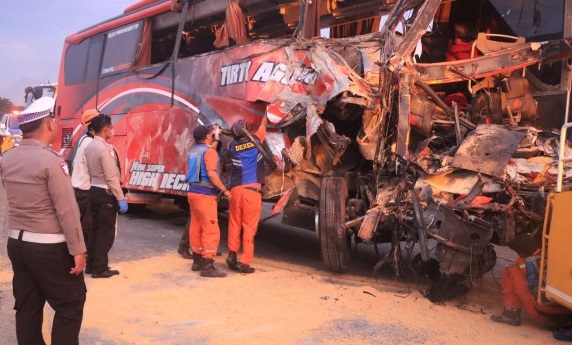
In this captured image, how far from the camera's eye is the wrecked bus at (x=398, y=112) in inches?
182

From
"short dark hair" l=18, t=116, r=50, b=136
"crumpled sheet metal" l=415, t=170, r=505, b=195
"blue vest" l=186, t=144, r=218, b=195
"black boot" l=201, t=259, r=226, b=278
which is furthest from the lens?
"blue vest" l=186, t=144, r=218, b=195

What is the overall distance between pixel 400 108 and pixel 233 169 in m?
1.80

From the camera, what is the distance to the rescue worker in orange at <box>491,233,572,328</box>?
4086 millimetres

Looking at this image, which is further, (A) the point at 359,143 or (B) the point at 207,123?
(B) the point at 207,123

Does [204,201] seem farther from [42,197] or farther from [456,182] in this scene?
[42,197]

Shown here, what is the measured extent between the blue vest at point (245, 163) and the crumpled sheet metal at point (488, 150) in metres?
1.97

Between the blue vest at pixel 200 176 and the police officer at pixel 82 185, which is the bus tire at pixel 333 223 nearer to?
the blue vest at pixel 200 176

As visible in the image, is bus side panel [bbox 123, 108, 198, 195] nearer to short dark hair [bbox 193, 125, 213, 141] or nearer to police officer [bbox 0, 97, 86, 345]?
short dark hair [bbox 193, 125, 213, 141]

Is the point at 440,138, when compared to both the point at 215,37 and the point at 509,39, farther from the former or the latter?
the point at 215,37

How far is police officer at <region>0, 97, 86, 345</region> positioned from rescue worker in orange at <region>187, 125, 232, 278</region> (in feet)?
8.53

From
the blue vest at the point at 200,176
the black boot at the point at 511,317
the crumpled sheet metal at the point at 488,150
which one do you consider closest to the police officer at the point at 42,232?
the blue vest at the point at 200,176

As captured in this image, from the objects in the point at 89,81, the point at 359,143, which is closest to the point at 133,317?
the point at 359,143

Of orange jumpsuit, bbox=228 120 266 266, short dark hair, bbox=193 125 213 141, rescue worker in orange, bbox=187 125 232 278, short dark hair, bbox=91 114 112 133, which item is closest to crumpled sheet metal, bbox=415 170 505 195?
orange jumpsuit, bbox=228 120 266 266

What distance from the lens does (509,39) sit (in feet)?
19.8
